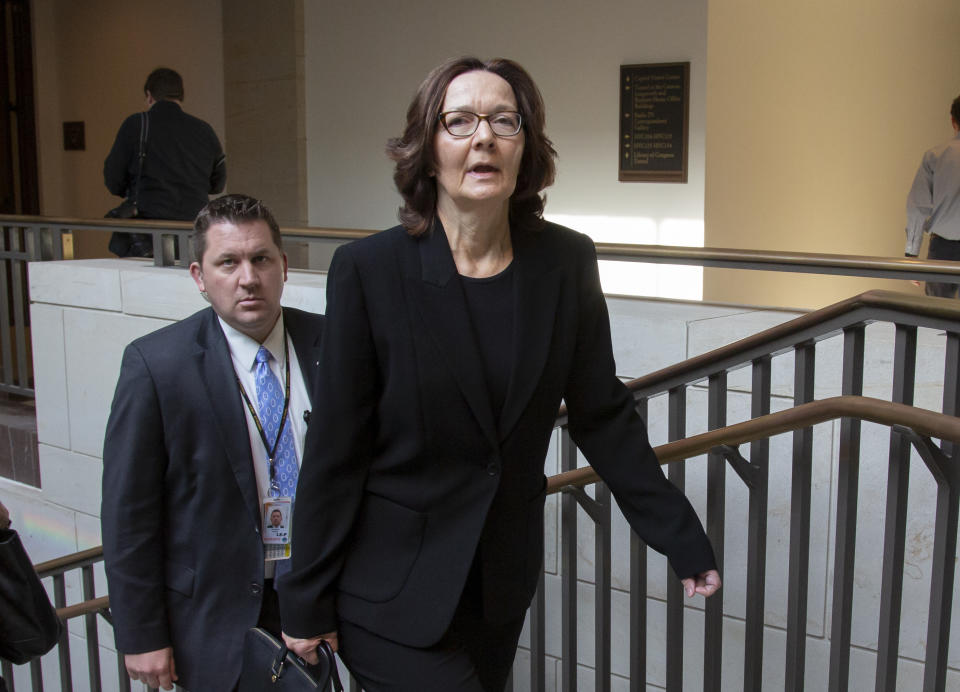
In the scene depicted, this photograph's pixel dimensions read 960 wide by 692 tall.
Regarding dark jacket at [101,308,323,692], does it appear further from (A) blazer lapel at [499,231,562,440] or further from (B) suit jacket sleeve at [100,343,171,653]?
(A) blazer lapel at [499,231,562,440]

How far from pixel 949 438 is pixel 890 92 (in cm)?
905

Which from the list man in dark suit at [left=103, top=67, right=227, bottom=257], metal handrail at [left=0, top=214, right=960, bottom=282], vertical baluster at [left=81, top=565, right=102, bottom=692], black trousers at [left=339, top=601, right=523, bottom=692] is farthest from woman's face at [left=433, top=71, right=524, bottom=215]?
man in dark suit at [left=103, top=67, right=227, bottom=257]

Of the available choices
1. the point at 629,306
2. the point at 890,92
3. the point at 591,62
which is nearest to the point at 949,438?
the point at 629,306

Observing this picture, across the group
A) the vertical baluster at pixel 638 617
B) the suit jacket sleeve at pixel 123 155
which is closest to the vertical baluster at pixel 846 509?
the vertical baluster at pixel 638 617

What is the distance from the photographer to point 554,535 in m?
4.16

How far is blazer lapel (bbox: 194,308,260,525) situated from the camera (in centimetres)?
254

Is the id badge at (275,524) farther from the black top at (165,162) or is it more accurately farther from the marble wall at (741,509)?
the black top at (165,162)

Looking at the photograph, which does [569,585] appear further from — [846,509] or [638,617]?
[846,509]

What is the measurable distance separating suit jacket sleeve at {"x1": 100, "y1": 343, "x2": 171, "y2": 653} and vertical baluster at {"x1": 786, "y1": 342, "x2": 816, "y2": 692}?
1482 mm

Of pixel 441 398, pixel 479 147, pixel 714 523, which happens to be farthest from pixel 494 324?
pixel 714 523

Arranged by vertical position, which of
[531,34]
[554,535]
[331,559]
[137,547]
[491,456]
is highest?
[531,34]

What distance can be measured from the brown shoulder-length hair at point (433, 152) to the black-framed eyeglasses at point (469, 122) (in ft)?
0.08

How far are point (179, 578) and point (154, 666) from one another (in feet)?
0.72

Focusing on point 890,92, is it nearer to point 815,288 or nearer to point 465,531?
point 815,288
